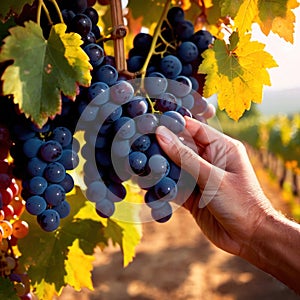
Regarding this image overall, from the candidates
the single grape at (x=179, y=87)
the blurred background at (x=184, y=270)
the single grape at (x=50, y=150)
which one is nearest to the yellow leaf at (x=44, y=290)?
the single grape at (x=50, y=150)

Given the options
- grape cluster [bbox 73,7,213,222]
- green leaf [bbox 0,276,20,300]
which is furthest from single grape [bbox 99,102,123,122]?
green leaf [bbox 0,276,20,300]

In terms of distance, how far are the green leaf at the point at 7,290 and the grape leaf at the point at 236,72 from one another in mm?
468

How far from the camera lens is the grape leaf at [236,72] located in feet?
3.43

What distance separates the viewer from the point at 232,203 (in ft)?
3.94

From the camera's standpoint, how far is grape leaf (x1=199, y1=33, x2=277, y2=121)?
1.05 metres

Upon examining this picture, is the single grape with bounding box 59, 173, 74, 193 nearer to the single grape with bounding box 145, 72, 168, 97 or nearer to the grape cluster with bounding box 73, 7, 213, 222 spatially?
the grape cluster with bounding box 73, 7, 213, 222

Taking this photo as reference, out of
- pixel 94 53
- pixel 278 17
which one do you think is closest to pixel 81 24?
pixel 94 53

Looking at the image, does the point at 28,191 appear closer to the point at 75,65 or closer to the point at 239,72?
the point at 75,65

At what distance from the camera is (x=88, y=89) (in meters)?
0.96

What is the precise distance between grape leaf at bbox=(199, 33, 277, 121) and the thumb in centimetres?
10

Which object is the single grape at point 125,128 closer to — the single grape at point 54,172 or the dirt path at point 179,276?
the single grape at point 54,172

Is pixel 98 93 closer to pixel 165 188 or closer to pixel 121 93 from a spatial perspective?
pixel 121 93

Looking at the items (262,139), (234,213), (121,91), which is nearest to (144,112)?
(121,91)

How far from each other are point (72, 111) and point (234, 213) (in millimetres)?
413
